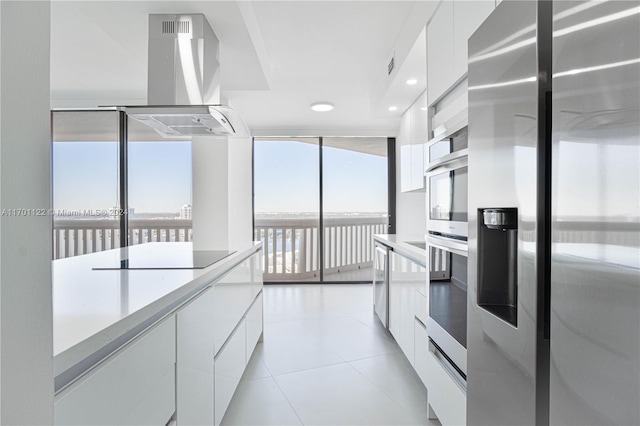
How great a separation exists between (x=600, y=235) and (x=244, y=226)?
373 cm

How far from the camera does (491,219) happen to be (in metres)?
0.85

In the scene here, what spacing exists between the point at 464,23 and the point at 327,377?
2227 mm

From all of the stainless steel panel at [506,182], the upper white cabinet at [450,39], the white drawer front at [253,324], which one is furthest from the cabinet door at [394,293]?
the stainless steel panel at [506,182]

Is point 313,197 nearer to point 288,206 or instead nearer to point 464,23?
point 288,206

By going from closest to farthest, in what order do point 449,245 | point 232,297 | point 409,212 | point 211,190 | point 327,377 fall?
point 449,245, point 232,297, point 327,377, point 211,190, point 409,212

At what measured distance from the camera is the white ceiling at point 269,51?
6.63ft

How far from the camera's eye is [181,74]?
2057mm

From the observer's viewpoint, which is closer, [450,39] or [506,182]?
[506,182]

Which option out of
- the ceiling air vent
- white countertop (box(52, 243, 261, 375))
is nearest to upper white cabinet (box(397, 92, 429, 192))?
the ceiling air vent

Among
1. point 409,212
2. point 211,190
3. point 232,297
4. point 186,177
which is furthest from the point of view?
point 409,212

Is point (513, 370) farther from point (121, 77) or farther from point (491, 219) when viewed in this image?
point (121, 77)

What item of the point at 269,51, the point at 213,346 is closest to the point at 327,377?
the point at 213,346

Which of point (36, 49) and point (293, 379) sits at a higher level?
point (36, 49)

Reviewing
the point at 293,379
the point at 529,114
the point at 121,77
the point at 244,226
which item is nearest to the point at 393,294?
the point at 293,379
